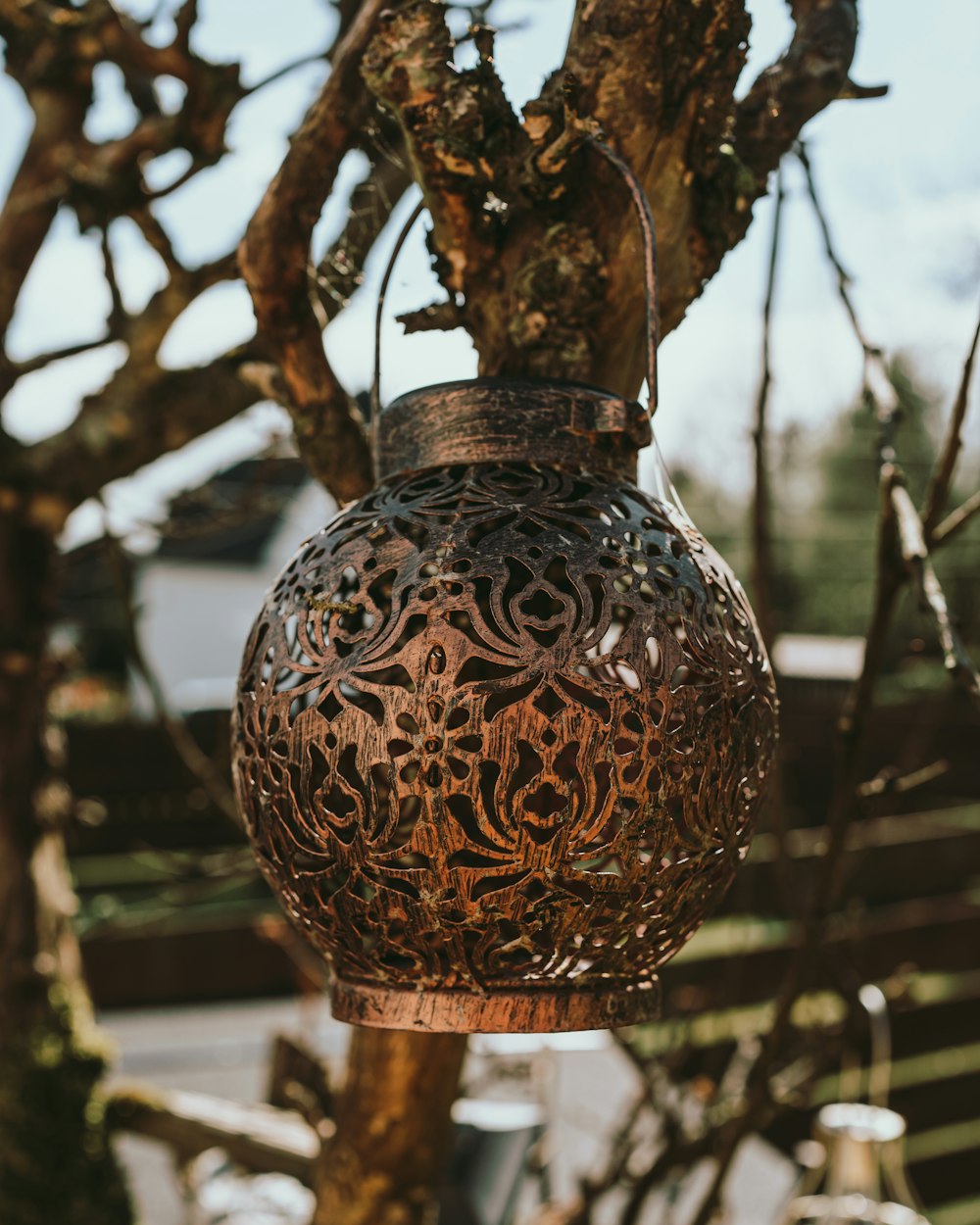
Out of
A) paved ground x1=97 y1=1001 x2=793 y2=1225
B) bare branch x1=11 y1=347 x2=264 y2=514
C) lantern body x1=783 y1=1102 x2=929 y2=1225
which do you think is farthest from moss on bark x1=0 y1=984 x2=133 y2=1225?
lantern body x1=783 y1=1102 x2=929 y2=1225

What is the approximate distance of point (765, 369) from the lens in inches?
62.4

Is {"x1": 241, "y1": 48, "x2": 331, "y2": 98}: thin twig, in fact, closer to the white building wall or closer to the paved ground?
the paved ground

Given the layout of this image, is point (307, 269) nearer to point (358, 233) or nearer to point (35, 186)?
point (358, 233)

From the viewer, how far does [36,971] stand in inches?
105

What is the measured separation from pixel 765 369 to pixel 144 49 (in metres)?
1.46

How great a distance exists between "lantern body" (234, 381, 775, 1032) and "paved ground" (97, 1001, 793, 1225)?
214 cm

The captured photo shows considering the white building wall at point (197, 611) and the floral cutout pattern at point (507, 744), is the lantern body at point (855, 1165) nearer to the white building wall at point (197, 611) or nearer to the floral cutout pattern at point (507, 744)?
the floral cutout pattern at point (507, 744)

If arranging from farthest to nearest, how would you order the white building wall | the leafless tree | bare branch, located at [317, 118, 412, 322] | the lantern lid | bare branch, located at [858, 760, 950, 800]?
the white building wall, bare branch, located at [317, 118, 412, 322], bare branch, located at [858, 760, 950, 800], the leafless tree, the lantern lid

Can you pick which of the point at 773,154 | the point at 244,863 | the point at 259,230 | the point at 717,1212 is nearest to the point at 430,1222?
the point at 717,1212

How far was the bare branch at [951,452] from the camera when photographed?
4.05 ft

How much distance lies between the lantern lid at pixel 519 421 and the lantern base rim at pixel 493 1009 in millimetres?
431

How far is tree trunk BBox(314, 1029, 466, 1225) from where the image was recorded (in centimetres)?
156

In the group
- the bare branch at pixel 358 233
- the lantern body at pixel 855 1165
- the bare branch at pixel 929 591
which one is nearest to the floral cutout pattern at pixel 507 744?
the bare branch at pixel 929 591

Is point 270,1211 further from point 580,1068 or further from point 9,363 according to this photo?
point 580,1068
